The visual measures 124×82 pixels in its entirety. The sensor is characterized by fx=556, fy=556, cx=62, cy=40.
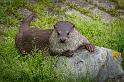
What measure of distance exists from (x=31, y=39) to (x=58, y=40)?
884mm

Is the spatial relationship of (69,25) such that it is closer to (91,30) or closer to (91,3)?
(91,30)

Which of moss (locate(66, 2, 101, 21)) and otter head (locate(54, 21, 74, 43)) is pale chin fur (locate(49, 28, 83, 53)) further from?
moss (locate(66, 2, 101, 21))

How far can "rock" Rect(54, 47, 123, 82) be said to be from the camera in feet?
30.7

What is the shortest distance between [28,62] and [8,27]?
277cm

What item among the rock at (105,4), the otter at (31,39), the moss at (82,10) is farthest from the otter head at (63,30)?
the rock at (105,4)

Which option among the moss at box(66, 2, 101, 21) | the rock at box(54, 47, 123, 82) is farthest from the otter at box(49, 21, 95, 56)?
the moss at box(66, 2, 101, 21)

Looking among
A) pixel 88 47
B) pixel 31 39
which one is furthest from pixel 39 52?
pixel 88 47

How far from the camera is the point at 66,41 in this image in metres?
9.53

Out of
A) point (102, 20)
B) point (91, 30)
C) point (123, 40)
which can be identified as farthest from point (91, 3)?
point (123, 40)

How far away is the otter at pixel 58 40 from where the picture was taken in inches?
377

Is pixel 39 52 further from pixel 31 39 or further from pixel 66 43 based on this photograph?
pixel 66 43

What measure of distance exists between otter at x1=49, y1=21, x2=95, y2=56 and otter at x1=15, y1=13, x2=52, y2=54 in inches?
11.1

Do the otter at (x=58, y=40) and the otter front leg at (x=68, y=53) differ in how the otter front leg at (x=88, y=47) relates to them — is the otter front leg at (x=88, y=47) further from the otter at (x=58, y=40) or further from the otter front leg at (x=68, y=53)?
the otter front leg at (x=68, y=53)

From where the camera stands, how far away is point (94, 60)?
31.7ft
